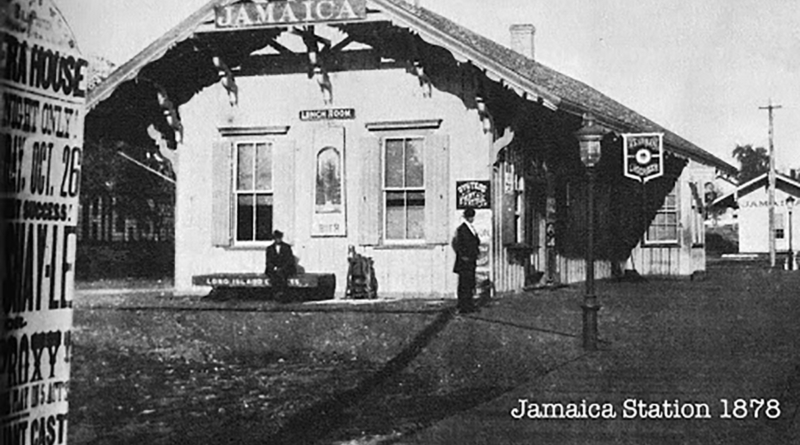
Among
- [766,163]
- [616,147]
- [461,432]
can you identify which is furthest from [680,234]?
[461,432]

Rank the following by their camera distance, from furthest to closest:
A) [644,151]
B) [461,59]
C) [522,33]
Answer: [461,59] → [644,151] → [522,33]

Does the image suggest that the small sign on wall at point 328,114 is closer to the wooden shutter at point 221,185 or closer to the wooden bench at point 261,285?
the wooden shutter at point 221,185

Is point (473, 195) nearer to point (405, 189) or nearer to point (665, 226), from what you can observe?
point (405, 189)

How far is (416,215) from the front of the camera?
18.2ft

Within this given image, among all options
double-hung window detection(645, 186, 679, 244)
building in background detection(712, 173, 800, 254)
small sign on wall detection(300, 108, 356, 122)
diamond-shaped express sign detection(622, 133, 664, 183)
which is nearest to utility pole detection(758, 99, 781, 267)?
building in background detection(712, 173, 800, 254)

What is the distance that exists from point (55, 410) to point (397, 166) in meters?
3.58

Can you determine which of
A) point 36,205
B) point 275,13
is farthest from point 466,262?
point 36,205

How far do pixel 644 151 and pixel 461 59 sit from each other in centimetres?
153

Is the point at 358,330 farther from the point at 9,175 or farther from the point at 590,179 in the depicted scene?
the point at 9,175

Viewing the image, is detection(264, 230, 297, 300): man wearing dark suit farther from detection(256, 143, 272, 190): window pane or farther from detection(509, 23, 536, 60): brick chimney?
detection(509, 23, 536, 60): brick chimney

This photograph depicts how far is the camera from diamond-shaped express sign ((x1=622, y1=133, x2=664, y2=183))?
3643 millimetres

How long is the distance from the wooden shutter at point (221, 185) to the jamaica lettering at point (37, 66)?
3129 millimetres

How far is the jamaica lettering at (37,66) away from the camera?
2.09 meters

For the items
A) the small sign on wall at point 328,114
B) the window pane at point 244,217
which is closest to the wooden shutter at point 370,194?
the small sign on wall at point 328,114
